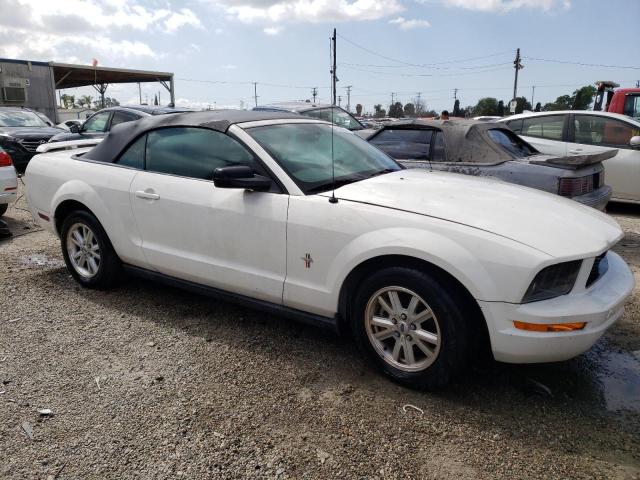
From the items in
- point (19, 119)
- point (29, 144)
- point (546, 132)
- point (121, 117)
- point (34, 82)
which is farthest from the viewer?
point (34, 82)

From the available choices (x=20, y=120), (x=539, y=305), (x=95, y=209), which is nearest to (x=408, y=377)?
(x=539, y=305)

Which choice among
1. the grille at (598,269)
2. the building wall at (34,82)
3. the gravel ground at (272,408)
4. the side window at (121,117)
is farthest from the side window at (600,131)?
the building wall at (34,82)

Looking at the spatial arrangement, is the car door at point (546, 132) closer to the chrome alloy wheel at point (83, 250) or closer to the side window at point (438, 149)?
the side window at point (438, 149)

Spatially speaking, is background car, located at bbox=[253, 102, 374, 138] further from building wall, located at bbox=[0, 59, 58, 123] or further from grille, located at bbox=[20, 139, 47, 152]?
building wall, located at bbox=[0, 59, 58, 123]

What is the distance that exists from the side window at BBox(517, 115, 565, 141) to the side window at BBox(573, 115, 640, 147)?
0.22 m

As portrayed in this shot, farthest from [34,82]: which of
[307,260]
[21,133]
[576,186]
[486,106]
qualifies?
[486,106]

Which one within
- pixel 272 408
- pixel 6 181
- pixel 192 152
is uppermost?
pixel 192 152

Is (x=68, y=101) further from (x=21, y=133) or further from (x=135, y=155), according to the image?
(x=135, y=155)

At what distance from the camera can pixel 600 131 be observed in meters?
7.45

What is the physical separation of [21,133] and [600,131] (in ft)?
39.2

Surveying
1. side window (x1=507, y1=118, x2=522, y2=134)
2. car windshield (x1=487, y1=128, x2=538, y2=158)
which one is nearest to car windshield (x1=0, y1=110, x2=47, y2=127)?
side window (x1=507, y1=118, x2=522, y2=134)

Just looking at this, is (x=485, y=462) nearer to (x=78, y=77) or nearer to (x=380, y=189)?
(x=380, y=189)

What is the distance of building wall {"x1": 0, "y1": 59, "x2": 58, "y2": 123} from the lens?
23922mm

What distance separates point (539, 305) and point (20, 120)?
14.1m
